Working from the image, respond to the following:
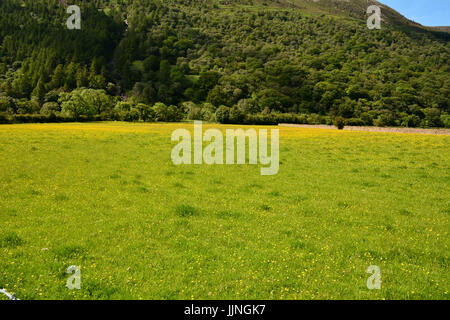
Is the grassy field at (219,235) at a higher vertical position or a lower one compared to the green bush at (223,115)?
lower

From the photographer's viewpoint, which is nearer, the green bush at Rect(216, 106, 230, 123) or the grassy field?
the grassy field

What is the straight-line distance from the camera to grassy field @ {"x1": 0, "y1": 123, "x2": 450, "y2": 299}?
6.92 metres

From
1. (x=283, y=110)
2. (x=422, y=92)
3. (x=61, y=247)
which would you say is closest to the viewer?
(x=61, y=247)

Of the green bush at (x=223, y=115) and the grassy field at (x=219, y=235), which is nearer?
the grassy field at (x=219, y=235)

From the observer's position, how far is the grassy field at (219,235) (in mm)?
6918

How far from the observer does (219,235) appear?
9.80 metres

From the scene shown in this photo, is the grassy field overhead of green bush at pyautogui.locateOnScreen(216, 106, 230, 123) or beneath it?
beneath

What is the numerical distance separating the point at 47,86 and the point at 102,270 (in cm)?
19149

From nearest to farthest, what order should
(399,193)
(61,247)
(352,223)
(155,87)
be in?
1. (61,247)
2. (352,223)
3. (399,193)
4. (155,87)

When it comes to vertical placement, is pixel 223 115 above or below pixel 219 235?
above

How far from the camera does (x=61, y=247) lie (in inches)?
333

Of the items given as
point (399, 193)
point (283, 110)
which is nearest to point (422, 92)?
point (283, 110)

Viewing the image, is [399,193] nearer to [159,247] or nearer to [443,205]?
[443,205]

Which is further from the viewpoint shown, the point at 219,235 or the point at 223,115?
the point at 223,115
